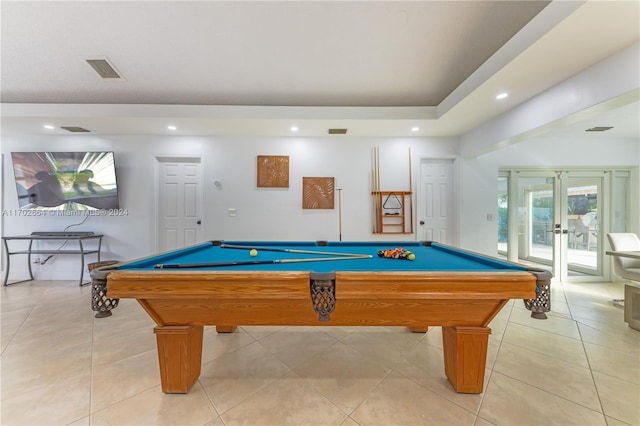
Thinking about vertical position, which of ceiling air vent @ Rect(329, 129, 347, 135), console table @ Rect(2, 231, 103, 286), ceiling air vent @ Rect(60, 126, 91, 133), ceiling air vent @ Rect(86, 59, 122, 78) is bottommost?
console table @ Rect(2, 231, 103, 286)

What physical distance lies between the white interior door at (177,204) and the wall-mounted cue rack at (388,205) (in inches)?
119

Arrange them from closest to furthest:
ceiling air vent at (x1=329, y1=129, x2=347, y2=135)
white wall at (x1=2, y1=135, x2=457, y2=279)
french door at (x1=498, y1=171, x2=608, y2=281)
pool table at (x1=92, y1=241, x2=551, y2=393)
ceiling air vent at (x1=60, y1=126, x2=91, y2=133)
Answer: pool table at (x1=92, y1=241, x2=551, y2=393), ceiling air vent at (x1=60, y1=126, x2=91, y2=133), ceiling air vent at (x1=329, y1=129, x2=347, y2=135), white wall at (x1=2, y1=135, x2=457, y2=279), french door at (x1=498, y1=171, x2=608, y2=281)

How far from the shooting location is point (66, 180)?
368 cm

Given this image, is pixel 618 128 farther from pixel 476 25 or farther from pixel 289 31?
pixel 289 31

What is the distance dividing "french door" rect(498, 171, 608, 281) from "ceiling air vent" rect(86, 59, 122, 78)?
234 inches

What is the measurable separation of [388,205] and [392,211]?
12 cm

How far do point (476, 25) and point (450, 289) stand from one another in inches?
83.7

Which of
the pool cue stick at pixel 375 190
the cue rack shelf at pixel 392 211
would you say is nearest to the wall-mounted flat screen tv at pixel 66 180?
the pool cue stick at pixel 375 190

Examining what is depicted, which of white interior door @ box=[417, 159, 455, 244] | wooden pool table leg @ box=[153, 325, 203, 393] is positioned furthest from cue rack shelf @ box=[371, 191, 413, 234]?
wooden pool table leg @ box=[153, 325, 203, 393]

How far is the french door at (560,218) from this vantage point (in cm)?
392

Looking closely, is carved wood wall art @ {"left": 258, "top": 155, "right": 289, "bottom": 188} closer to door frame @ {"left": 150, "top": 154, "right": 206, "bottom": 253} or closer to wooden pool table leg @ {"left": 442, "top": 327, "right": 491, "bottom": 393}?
door frame @ {"left": 150, "top": 154, "right": 206, "bottom": 253}

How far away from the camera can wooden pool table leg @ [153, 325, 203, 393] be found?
4.58ft

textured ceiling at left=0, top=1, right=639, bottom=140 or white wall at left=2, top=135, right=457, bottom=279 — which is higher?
textured ceiling at left=0, top=1, right=639, bottom=140

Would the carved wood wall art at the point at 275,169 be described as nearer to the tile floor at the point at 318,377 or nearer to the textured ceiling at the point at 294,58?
the textured ceiling at the point at 294,58
